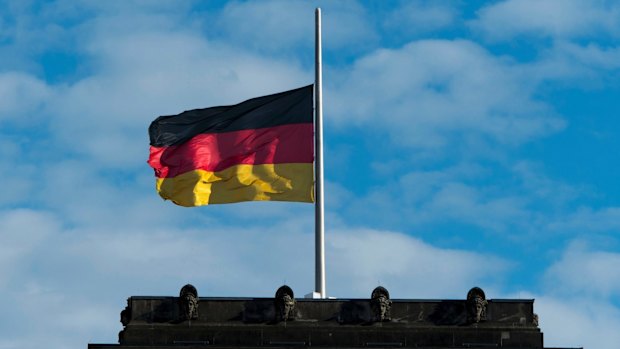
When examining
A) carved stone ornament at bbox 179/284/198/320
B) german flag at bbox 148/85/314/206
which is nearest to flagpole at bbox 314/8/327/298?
german flag at bbox 148/85/314/206

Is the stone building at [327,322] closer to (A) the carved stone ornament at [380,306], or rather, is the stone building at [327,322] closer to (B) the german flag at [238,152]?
(A) the carved stone ornament at [380,306]

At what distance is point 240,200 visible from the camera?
334 ft

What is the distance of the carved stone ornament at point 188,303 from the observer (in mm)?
98812

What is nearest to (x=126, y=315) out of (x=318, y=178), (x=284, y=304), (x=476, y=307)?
(x=284, y=304)

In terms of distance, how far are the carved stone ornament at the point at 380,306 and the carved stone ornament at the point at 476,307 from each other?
345 centimetres

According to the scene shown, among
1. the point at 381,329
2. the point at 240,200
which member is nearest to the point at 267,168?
the point at 240,200

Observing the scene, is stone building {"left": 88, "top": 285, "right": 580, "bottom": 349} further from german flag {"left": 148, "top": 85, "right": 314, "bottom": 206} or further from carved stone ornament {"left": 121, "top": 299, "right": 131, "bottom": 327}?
german flag {"left": 148, "top": 85, "right": 314, "bottom": 206}

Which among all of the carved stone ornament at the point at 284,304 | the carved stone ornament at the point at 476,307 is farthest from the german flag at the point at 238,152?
the carved stone ornament at the point at 476,307

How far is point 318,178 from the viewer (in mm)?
101625

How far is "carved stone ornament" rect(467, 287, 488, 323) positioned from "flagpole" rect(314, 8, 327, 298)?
646 cm

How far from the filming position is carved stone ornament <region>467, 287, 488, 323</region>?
9862 cm

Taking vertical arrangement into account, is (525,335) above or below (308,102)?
below

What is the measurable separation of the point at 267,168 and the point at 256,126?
2559 mm

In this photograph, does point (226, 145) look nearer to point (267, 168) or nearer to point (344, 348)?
point (267, 168)
